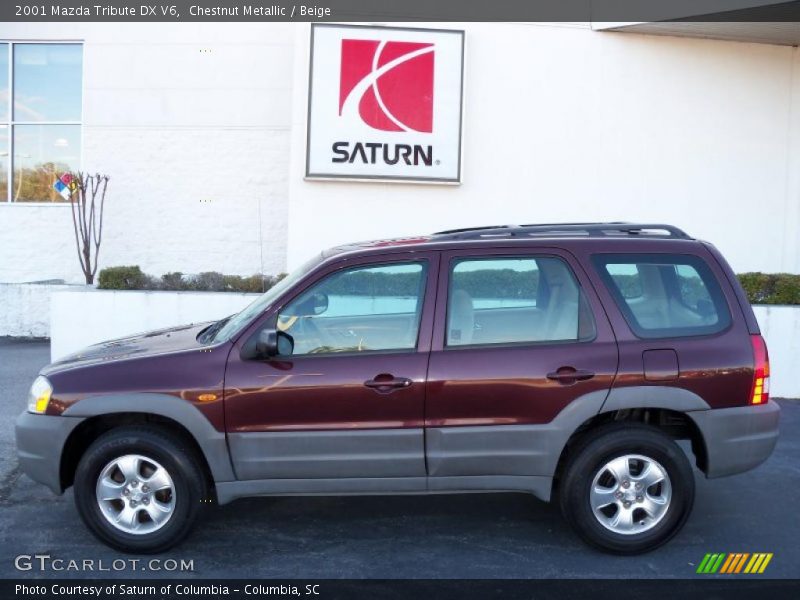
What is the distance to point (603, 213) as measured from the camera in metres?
11.1

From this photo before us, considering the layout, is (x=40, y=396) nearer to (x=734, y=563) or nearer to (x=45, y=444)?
(x=45, y=444)

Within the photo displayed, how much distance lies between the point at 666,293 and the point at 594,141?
20.1 feet

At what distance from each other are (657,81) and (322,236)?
179 inches

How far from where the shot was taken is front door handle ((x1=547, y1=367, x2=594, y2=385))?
507cm

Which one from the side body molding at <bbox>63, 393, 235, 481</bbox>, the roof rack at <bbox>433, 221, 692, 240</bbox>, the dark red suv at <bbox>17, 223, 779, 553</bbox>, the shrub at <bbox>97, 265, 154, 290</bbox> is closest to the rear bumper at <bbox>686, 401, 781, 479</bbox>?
the dark red suv at <bbox>17, 223, 779, 553</bbox>

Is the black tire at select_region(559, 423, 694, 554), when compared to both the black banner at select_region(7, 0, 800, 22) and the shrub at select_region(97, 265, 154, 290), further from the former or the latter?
the shrub at select_region(97, 265, 154, 290)

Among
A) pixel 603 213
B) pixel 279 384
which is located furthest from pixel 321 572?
pixel 603 213

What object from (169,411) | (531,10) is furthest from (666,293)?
(531,10)

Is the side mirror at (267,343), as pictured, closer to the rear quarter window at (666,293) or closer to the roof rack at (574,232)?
the roof rack at (574,232)

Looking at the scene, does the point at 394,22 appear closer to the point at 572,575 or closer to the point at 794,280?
the point at 794,280

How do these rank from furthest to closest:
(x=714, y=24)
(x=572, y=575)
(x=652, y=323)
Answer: (x=714, y=24)
(x=652, y=323)
(x=572, y=575)

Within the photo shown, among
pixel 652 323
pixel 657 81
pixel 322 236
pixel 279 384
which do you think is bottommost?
pixel 279 384

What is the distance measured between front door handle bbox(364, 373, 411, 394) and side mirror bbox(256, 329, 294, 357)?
493mm
